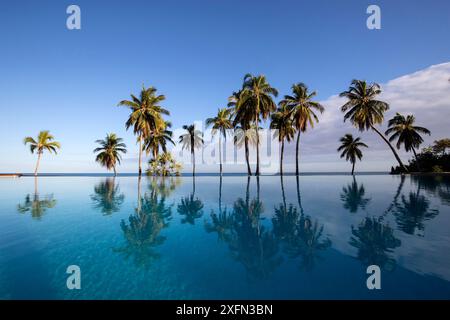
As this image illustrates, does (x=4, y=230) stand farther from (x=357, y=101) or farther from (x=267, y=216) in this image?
(x=357, y=101)

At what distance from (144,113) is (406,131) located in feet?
163

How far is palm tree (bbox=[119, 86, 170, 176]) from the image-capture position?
3403 cm

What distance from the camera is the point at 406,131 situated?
1534 inches

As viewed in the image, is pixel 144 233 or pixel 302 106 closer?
pixel 144 233

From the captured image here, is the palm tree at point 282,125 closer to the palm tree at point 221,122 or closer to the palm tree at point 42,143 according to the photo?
the palm tree at point 221,122

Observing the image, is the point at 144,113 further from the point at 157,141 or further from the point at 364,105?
the point at 364,105

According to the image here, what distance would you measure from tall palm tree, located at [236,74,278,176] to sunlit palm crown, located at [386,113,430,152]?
2689 centimetres

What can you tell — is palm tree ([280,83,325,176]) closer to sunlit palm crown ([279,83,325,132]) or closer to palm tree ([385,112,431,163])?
sunlit palm crown ([279,83,325,132])

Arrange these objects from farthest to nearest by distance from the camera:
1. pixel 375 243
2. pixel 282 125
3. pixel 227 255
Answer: pixel 282 125
pixel 375 243
pixel 227 255

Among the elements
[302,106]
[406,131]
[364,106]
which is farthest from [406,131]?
[302,106]

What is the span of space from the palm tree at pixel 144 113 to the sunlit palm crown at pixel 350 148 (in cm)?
4235

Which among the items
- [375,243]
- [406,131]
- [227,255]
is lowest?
[227,255]
